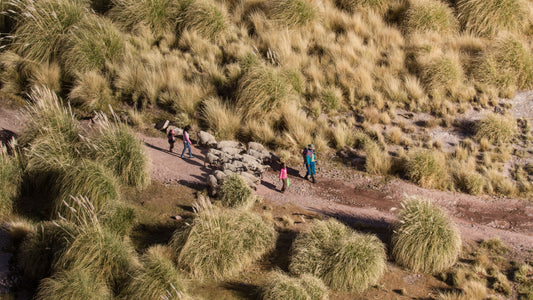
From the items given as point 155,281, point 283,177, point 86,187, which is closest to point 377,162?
point 283,177

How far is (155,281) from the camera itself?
9.53m

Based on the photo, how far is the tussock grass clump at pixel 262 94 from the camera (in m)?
16.9

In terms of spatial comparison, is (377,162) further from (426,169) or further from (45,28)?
(45,28)

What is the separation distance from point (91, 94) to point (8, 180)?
226 inches

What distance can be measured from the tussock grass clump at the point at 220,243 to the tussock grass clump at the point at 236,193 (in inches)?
34.7

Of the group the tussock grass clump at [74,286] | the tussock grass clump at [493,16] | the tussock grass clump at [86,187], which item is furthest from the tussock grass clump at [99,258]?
the tussock grass clump at [493,16]

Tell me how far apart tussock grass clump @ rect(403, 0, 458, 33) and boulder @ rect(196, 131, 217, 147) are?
10.9m

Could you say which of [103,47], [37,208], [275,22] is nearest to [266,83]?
[275,22]

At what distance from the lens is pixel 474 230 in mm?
12477

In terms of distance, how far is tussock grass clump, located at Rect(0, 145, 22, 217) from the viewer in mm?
12203

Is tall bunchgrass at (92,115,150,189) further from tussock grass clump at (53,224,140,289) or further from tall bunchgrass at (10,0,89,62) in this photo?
tall bunchgrass at (10,0,89,62)

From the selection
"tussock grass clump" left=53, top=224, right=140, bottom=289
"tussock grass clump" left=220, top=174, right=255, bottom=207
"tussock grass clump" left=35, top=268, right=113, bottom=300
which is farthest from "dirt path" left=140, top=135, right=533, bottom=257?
"tussock grass clump" left=35, top=268, right=113, bottom=300

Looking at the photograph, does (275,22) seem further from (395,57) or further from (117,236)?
(117,236)

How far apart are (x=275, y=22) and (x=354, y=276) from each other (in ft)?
45.7
